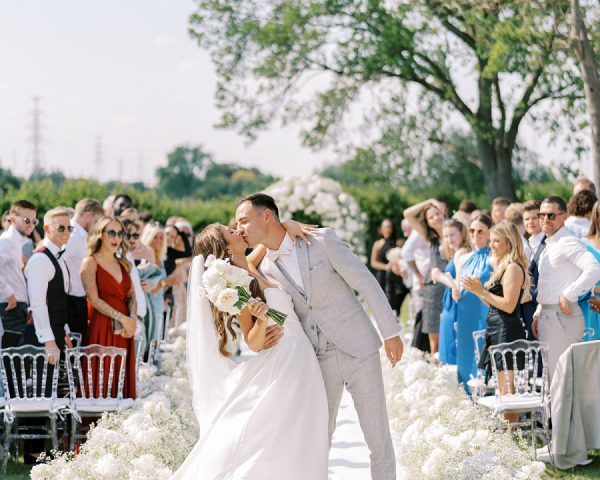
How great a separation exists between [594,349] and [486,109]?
17658 mm

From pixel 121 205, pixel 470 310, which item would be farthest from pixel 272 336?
pixel 121 205

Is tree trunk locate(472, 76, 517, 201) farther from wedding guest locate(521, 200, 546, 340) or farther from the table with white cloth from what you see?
the table with white cloth

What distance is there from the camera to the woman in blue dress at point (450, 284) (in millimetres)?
8258

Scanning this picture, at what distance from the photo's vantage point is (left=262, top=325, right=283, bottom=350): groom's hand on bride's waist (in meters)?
4.75

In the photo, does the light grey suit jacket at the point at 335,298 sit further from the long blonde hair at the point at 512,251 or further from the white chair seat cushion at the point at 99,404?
the long blonde hair at the point at 512,251

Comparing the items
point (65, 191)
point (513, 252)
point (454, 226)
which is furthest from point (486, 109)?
point (513, 252)

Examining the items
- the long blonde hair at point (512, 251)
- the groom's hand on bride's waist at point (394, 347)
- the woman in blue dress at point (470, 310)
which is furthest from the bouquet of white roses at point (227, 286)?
the woman in blue dress at point (470, 310)

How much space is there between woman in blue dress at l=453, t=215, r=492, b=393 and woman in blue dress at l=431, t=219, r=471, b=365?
21 cm

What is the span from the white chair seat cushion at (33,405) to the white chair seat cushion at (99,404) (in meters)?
0.12

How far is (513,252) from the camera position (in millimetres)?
6727

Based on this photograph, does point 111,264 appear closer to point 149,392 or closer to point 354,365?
point 149,392

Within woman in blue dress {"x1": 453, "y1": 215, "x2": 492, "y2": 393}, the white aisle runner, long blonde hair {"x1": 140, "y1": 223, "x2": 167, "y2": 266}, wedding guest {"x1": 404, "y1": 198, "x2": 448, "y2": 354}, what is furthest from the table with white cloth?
long blonde hair {"x1": 140, "y1": 223, "x2": 167, "y2": 266}

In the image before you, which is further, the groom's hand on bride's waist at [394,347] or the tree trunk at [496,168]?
the tree trunk at [496,168]

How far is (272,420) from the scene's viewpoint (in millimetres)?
4645
